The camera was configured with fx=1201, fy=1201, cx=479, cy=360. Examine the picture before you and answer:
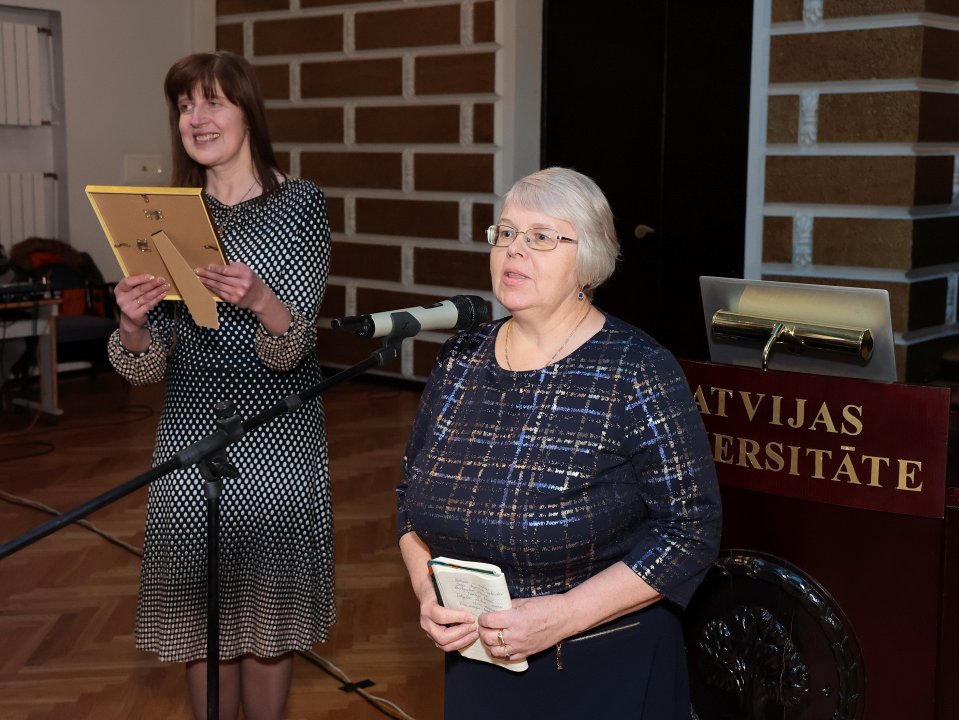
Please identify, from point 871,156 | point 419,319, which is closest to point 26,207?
point 871,156

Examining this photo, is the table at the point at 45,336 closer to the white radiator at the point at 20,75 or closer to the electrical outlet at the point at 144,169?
the white radiator at the point at 20,75

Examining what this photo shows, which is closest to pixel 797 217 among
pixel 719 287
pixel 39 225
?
pixel 719 287

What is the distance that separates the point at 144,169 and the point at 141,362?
7482 millimetres

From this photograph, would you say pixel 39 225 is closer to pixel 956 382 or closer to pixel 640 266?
pixel 640 266

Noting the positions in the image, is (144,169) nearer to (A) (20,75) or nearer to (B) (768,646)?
(A) (20,75)

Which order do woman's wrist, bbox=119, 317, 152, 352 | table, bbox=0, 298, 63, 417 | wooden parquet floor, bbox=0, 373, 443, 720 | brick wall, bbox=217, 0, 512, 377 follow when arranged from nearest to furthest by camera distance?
woman's wrist, bbox=119, 317, 152, 352
wooden parquet floor, bbox=0, 373, 443, 720
table, bbox=0, 298, 63, 417
brick wall, bbox=217, 0, 512, 377

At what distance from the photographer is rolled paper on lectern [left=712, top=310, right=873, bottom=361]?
2330 millimetres

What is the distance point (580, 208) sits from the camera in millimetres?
1997

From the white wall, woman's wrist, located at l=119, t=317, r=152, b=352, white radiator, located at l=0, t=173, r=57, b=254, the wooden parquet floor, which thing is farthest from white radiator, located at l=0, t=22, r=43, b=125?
woman's wrist, located at l=119, t=317, r=152, b=352

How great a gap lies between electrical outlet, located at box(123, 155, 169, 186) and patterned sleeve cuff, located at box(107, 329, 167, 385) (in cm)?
717

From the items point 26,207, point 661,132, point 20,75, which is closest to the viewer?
point 661,132

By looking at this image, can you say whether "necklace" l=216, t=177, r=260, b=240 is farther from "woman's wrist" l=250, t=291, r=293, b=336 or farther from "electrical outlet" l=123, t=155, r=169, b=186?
"electrical outlet" l=123, t=155, r=169, b=186

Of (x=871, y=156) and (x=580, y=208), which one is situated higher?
(x=871, y=156)

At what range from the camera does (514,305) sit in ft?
6.64
